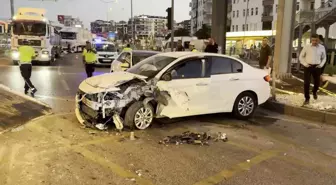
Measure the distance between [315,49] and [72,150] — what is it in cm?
649

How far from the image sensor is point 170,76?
718cm

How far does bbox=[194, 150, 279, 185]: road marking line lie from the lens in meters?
4.57

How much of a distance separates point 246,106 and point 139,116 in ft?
9.16

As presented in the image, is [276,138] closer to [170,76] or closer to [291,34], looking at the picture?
[170,76]

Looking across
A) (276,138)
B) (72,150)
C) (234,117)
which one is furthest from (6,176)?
(234,117)

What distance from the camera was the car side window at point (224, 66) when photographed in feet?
25.9

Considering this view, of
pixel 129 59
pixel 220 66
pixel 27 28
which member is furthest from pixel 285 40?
pixel 27 28

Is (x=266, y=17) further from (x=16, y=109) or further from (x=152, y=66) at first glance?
(x=16, y=109)

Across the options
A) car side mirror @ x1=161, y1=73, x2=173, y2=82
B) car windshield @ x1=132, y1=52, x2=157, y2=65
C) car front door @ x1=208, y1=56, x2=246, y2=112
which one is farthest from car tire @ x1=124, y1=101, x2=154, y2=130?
car windshield @ x1=132, y1=52, x2=157, y2=65

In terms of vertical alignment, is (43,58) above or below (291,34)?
below

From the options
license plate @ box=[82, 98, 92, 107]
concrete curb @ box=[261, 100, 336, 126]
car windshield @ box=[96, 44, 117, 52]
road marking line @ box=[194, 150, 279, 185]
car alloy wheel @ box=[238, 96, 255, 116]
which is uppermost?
car windshield @ box=[96, 44, 117, 52]

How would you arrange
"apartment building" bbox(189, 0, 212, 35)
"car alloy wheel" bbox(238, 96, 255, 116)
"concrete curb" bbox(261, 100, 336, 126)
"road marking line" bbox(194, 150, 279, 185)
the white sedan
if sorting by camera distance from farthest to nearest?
"apartment building" bbox(189, 0, 212, 35) → "car alloy wheel" bbox(238, 96, 255, 116) → "concrete curb" bbox(261, 100, 336, 126) → the white sedan → "road marking line" bbox(194, 150, 279, 185)

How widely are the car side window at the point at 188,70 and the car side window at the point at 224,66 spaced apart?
1.23ft

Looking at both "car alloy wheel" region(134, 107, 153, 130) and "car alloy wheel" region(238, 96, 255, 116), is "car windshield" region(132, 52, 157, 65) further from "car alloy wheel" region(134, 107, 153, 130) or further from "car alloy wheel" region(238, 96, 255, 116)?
"car alloy wheel" region(134, 107, 153, 130)
